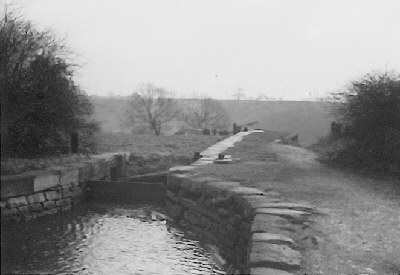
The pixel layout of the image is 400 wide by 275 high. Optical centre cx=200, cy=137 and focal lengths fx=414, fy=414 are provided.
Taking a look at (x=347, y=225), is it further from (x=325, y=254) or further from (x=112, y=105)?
(x=112, y=105)

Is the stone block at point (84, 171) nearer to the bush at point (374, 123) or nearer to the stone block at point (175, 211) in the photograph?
the stone block at point (175, 211)

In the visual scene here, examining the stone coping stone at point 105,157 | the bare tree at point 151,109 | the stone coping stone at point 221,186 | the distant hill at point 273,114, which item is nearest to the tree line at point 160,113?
the bare tree at point 151,109

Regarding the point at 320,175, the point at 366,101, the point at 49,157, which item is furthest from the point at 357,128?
the point at 49,157

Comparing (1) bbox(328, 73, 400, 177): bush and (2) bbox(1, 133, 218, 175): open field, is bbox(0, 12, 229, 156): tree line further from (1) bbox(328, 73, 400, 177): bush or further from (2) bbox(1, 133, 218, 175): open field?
(1) bbox(328, 73, 400, 177): bush

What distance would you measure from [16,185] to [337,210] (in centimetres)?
610

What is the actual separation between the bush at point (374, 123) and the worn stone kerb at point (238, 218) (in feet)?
13.9

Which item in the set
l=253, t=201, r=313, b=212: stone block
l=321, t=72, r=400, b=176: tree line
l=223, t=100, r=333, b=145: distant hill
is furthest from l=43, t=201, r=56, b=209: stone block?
l=223, t=100, r=333, b=145: distant hill

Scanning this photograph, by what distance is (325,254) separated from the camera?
4.76 metres

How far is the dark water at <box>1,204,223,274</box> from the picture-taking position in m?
6.04

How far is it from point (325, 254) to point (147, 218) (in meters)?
5.16

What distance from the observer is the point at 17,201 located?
8445 millimetres

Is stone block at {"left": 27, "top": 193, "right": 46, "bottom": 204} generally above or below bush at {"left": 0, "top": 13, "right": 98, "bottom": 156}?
below

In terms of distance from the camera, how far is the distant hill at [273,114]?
57.0 metres

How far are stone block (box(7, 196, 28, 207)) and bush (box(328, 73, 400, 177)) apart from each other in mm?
8085
